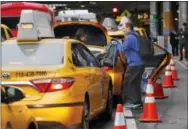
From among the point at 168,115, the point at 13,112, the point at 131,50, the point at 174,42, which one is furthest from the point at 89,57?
the point at 174,42

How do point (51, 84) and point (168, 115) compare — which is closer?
point (51, 84)

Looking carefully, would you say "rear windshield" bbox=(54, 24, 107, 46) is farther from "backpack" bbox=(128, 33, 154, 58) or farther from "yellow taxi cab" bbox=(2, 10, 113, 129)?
"yellow taxi cab" bbox=(2, 10, 113, 129)

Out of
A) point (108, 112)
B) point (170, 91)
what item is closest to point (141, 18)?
point (170, 91)

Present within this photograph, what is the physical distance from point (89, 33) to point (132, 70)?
138 inches

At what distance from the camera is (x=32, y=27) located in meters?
9.51

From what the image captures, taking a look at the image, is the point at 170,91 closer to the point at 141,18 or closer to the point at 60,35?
the point at 60,35

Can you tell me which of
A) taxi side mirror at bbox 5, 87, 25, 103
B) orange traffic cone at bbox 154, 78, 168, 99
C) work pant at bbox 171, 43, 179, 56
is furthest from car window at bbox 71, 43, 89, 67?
work pant at bbox 171, 43, 179, 56

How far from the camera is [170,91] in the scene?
16359mm

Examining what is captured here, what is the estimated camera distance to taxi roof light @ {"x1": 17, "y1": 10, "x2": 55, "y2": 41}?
9336mm

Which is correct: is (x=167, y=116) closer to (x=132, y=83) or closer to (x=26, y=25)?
(x=132, y=83)

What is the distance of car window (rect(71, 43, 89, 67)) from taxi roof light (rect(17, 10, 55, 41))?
0.59 metres

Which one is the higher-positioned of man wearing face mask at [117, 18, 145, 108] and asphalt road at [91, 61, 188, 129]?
man wearing face mask at [117, 18, 145, 108]

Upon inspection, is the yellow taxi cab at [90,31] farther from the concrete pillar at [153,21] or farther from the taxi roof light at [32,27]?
the concrete pillar at [153,21]

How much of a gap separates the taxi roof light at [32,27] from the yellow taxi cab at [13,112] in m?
2.21
